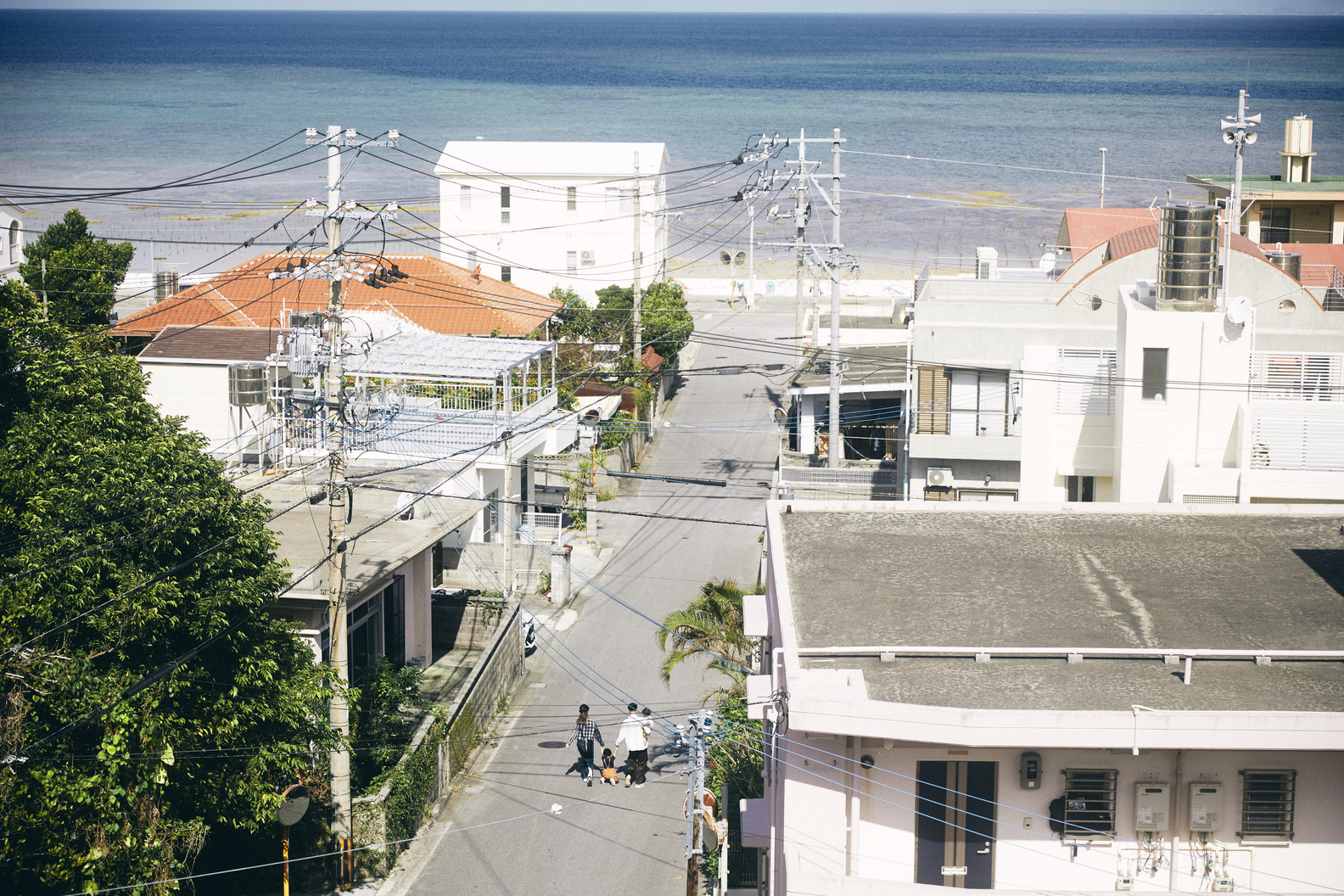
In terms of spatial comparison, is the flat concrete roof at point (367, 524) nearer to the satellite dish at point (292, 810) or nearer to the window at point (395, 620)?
the window at point (395, 620)

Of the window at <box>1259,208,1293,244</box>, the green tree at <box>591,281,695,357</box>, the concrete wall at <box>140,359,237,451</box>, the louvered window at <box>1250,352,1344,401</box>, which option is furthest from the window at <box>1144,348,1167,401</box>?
the window at <box>1259,208,1293,244</box>

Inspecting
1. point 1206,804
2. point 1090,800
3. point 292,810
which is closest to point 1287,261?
point 1206,804

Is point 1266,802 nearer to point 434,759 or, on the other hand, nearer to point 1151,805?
point 1151,805

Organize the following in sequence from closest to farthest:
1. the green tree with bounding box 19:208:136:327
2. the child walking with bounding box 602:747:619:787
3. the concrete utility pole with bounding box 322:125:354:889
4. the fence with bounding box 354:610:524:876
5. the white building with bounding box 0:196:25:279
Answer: the concrete utility pole with bounding box 322:125:354:889 < the fence with bounding box 354:610:524:876 < the child walking with bounding box 602:747:619:787 < the green tree with bounding box 19:208:136:327 < the white building with bounding box 0:196:25:279

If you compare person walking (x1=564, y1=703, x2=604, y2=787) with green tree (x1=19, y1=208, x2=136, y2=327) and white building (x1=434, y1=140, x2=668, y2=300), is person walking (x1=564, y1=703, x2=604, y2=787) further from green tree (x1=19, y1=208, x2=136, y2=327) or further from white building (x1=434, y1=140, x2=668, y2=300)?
white building (x1=434, y1=140, x2=668, y2=300)

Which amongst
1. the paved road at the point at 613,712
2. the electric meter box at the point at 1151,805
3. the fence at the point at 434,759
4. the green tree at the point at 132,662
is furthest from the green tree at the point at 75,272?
the electric meter box at the point at 1151,805

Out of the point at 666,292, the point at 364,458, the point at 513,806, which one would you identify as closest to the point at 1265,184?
the point at 666,292
